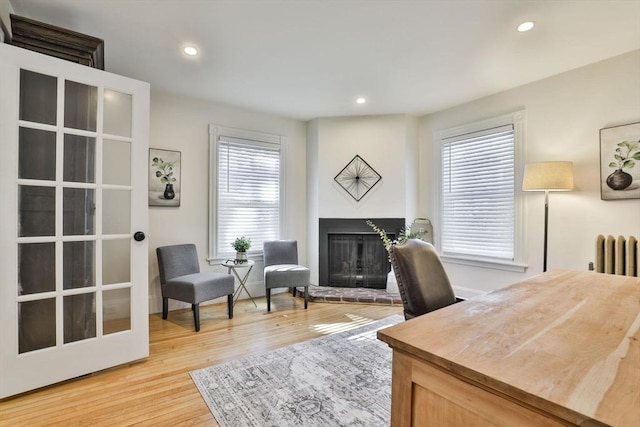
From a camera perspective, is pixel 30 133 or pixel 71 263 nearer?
pixel 30 133

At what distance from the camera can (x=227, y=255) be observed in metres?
4.11

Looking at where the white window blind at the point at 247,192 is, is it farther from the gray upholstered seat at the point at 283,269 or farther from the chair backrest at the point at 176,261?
the chair backrest at the point at 176,261

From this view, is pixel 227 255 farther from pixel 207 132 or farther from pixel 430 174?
pixel 430 174

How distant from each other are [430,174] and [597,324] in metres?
3.55

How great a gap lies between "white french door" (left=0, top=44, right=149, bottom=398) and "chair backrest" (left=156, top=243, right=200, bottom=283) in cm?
98

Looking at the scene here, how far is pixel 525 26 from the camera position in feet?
7.70

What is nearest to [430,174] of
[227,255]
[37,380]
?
[227,255]

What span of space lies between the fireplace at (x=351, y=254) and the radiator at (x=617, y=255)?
2290 mm

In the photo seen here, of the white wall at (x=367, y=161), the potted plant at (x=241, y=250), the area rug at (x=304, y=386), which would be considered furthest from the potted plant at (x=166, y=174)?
the area rug at (x=304, y=386)

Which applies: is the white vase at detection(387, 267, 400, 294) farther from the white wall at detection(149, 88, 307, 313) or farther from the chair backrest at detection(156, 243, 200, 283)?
the chair backrest at detection(156, 243, 200, 283)

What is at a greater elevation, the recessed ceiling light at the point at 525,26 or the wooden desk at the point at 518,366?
the recessed ceiling light at the point at 525,26

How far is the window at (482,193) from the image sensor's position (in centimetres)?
353

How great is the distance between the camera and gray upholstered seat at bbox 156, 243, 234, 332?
306 centimetres

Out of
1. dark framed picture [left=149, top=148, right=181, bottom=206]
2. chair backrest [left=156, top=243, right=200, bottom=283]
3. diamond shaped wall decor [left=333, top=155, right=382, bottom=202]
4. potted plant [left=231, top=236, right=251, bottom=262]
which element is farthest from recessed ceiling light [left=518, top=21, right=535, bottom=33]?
chair backrest [left=156, top=243, right=200, bottom=283]
